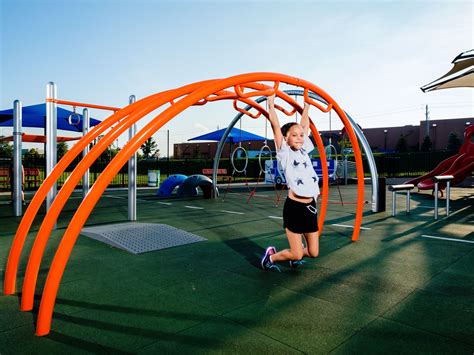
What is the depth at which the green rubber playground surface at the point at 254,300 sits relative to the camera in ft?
7.70

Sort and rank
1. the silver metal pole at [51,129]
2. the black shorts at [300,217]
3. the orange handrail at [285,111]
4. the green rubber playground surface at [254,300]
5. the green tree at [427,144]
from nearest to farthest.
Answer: the green rubber playground surface at [254,300], the black shorts at [300,217], the orange handrail at [285,111], the silver metal pole at [51,129], the green tree at [427,144]

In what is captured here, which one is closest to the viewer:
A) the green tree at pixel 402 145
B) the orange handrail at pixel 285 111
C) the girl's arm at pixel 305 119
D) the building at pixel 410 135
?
the girl's arm at pixel 305 119

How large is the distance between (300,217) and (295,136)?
0.81m

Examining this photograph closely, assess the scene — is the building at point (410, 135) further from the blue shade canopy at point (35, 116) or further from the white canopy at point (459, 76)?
the blue shade canopy at point (35, 116)

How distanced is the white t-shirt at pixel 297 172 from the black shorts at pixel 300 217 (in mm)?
119

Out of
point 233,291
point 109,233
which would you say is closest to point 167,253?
point 109,233

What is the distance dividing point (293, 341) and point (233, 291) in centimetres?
101

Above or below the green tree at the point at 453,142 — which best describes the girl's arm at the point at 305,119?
below

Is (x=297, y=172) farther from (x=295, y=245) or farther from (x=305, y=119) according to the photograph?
(x=305, y=119)

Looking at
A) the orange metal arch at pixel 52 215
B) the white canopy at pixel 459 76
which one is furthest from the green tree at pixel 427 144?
the orange metal arch at pixel 52 215

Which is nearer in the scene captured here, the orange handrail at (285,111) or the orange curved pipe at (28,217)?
the orange curved pipe at (28,217)

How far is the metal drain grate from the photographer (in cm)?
→ 487

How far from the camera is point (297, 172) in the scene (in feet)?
11.9

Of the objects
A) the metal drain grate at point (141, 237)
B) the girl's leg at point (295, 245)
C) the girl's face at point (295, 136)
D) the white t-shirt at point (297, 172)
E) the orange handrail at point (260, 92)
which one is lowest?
the metal drain grate at point (141, 237)
